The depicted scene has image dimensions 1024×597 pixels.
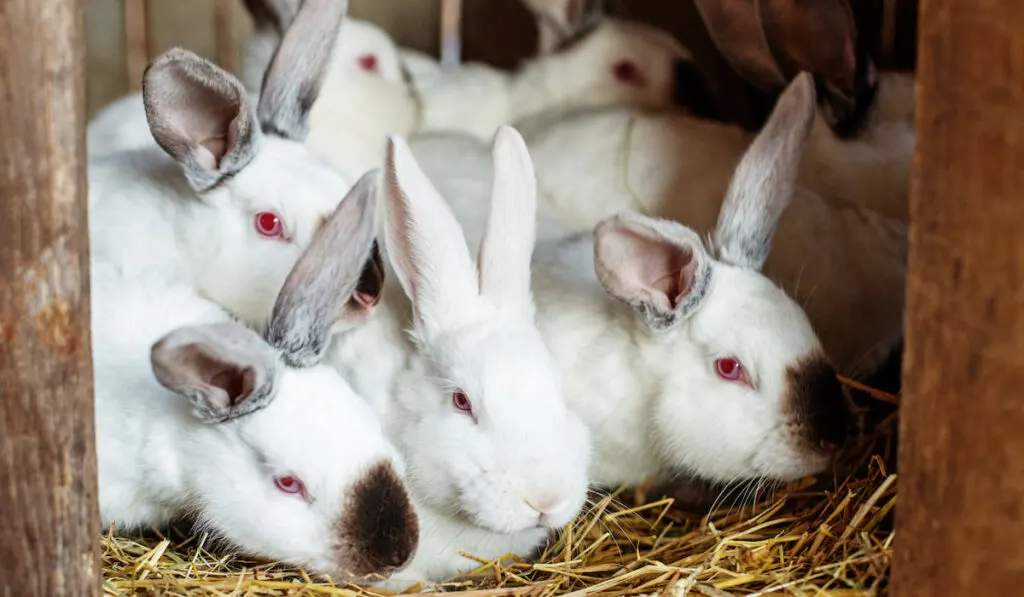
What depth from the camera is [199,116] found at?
2363mm

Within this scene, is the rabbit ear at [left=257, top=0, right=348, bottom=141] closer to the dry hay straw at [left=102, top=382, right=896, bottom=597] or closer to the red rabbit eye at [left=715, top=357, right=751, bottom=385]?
the dry hay straw at [left=102, top=382, right=896, bottom=597]

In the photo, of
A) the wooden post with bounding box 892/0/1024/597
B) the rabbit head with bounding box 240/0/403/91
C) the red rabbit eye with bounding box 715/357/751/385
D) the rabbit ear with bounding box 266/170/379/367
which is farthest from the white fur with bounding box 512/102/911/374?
the rabbit ear with bounding box 266/170/379/367

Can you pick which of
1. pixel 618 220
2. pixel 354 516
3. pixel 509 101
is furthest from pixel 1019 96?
pixel 509 101

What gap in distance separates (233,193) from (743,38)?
1430 mm

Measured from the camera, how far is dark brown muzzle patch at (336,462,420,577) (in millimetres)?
2006

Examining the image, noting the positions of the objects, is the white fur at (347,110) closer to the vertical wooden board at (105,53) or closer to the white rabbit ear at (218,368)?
the vertical wooden board at (105,53)

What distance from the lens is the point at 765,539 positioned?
225 cm

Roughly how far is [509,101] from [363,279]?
4.52ft

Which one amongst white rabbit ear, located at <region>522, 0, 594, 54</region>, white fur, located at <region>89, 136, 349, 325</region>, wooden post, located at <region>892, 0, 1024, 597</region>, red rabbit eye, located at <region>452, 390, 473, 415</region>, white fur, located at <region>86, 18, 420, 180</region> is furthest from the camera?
white rabbit ear, located at <region>522, 0, 594, 54</region>

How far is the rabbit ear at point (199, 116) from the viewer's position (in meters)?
2.22

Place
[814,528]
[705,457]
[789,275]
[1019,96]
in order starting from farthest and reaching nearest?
1. [789,275]
2. [705,457]
3. [814,528]
4. [1019,96]

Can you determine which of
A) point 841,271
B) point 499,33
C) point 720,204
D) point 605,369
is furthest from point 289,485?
point 499,33

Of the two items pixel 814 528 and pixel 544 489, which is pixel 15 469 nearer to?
pixel 544 489

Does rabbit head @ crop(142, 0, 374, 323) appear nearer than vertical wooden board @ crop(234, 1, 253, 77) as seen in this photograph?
Yes
